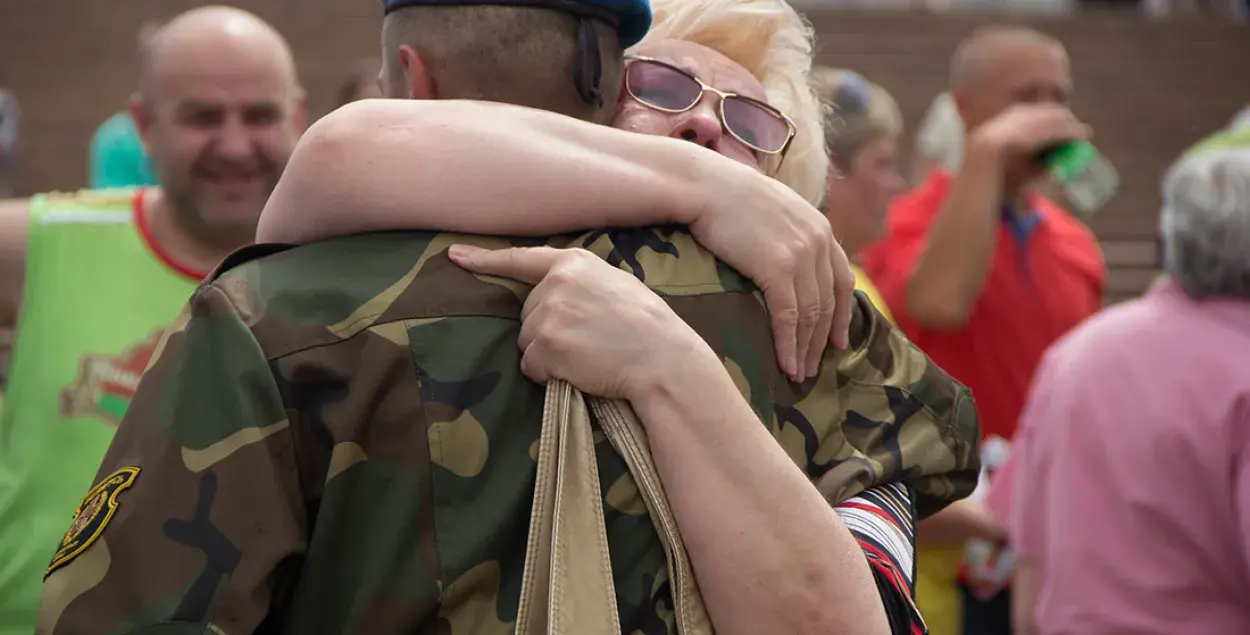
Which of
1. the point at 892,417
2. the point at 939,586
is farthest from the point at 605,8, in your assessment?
the point at 939,586

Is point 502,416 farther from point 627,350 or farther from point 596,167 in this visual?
point 596,167

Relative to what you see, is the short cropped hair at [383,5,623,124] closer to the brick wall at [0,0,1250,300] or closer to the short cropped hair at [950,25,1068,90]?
the short cropped hair at [950,25,1068,90]

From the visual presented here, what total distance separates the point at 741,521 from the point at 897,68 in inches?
430

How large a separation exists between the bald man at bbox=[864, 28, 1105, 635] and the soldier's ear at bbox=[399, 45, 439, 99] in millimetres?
2304

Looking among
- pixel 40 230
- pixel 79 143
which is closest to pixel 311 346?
pixel 40 230

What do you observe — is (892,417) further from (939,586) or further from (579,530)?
(939,586)

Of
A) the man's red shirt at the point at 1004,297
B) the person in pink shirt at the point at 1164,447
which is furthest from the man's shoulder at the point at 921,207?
the person in pink shirt at the point at 1164,447

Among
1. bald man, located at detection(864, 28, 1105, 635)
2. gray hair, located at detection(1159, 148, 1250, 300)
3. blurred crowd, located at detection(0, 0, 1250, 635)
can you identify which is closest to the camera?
blurred crowd, located at detection(0, 0, 1250, 635)

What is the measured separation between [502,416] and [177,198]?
169 centimetres

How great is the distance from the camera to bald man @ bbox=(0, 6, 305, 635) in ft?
8.19

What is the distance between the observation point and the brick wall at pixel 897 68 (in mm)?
10086

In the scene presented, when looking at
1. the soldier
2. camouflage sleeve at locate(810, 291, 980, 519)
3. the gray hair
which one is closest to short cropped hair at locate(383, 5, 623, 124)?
the soldier

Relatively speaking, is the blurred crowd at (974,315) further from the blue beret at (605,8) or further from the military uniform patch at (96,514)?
the military uniform patch at (96,514)

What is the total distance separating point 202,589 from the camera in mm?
1230
